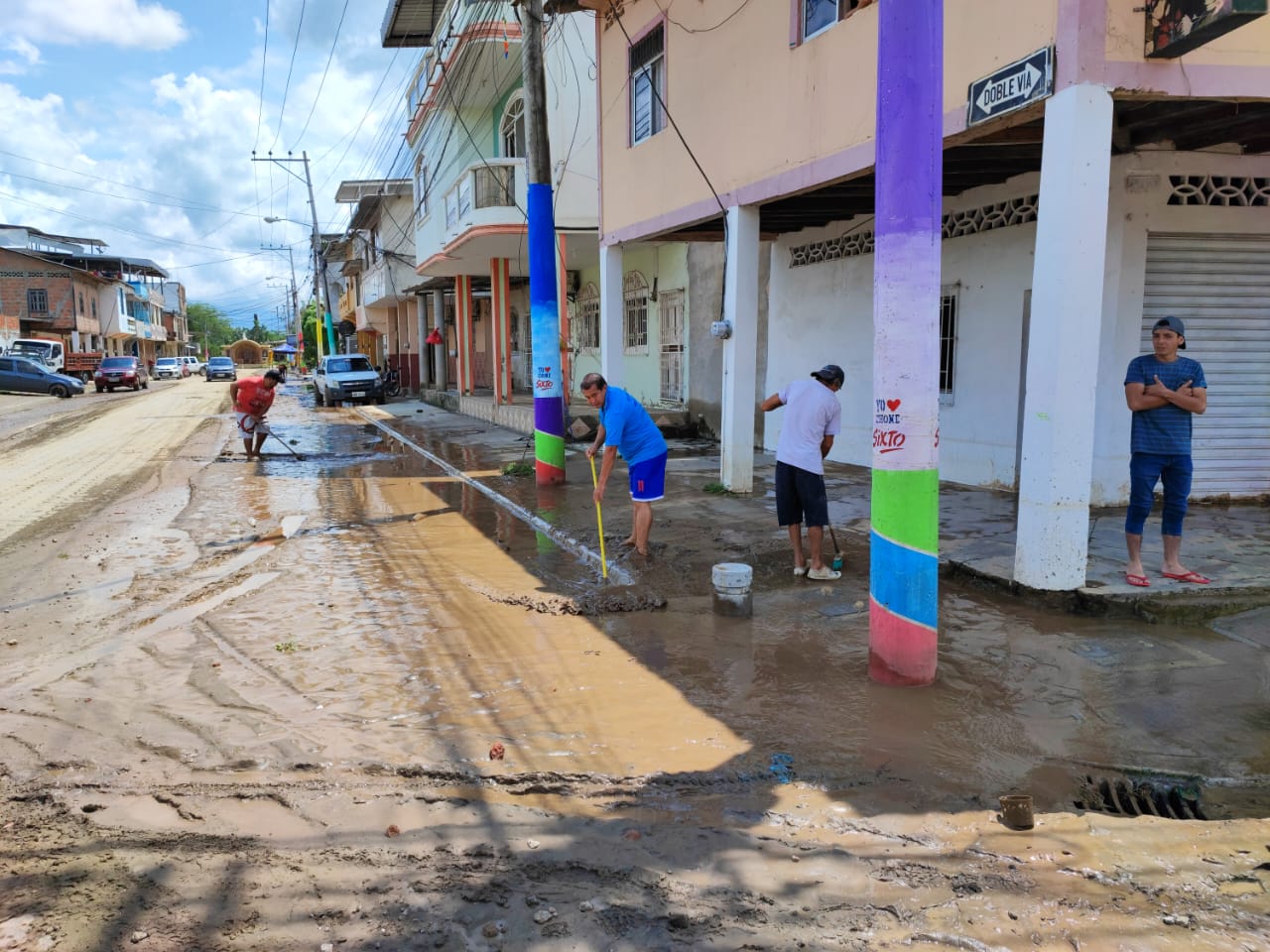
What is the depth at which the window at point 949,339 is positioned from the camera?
10281 mm

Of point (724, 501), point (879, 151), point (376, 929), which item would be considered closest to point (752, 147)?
point (724, 501)

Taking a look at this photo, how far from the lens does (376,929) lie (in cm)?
264

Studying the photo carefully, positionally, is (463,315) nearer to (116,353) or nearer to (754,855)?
(754,855)

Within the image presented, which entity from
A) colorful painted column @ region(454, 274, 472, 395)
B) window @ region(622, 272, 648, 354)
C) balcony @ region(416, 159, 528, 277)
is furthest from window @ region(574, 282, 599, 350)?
colorful painted column @ region(454, 274, 472, 395)

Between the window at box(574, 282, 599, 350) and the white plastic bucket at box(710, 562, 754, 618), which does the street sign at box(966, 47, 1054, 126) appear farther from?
the window at box(574, 282, 599, 350)

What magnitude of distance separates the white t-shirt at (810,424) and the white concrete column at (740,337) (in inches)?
131

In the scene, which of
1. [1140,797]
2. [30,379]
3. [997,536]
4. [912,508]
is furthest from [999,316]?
[30,379]

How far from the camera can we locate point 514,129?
65.7ft

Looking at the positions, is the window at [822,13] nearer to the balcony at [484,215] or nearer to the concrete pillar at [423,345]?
the balcony at [484,215]

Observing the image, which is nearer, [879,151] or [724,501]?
[879,151]

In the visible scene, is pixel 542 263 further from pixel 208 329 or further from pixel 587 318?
pixel 208 329

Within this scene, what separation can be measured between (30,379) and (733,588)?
3828cm

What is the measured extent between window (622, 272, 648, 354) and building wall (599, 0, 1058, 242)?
17.4 feet

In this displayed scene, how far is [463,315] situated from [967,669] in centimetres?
2159
